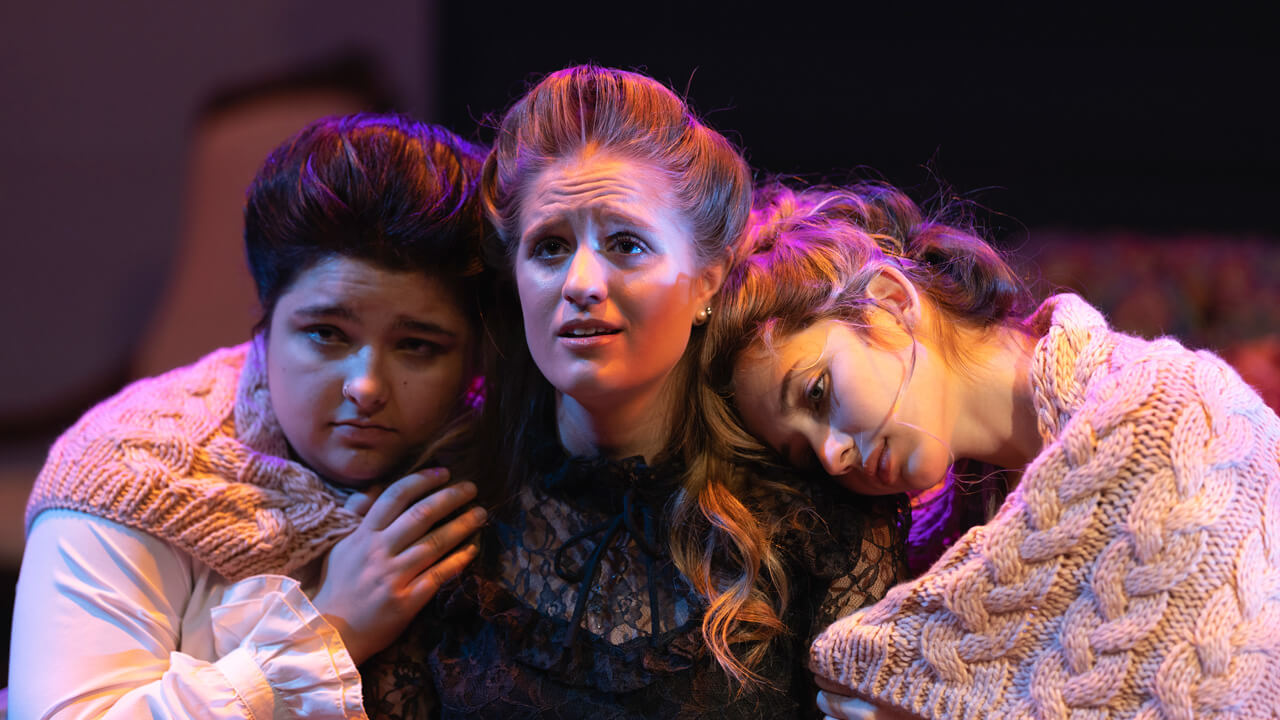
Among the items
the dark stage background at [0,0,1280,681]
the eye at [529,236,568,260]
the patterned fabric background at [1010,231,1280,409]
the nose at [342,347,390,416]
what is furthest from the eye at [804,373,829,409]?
the patterned fabric background at [1010,231,1280,409]

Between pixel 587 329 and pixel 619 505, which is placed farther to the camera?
pixel 619 505

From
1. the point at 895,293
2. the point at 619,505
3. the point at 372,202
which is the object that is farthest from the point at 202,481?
the point at 895,293

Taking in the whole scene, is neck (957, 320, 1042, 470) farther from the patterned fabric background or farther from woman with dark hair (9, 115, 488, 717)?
the patterned fabric background

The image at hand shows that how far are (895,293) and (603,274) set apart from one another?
0.52 m

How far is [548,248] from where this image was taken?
1.53m

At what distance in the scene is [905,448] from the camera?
1538mm

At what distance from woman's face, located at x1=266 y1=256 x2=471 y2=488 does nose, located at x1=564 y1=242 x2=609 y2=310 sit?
1.14 feet

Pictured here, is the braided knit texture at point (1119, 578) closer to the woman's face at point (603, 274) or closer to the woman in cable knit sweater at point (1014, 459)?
the woman in cable knit sweater at point (1014, 459)

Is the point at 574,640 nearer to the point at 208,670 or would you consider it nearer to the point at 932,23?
the point at 208,670

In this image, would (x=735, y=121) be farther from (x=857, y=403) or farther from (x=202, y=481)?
(x=202, y=481)

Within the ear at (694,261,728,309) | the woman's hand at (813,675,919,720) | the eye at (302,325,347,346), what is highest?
the ear at (694,261,728,309)

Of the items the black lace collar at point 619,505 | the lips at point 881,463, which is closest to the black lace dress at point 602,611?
the black lace collar at point 619,505

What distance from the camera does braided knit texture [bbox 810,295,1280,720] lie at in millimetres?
1270

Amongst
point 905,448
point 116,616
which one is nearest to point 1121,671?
point 905,448
